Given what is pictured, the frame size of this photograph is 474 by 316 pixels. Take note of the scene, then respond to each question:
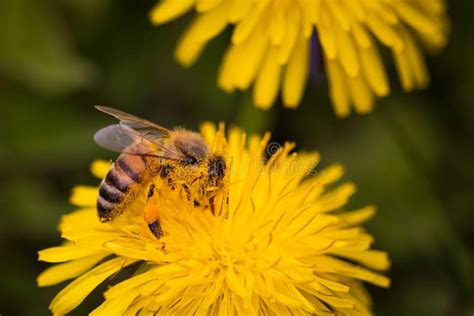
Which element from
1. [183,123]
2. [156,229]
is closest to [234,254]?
[156,229]

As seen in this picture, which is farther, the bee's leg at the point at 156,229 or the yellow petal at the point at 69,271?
the yellow petal at the point at 69,271

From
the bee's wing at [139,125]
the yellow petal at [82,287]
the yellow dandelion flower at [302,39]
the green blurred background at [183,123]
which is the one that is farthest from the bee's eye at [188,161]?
the green blurred background at [183,123]

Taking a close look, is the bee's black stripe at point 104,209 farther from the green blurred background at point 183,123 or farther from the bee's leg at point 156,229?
the green blurred background at point 183,123

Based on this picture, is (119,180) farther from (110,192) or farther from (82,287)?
(82,287)

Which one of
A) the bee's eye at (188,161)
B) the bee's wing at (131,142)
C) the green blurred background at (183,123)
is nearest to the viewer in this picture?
the bee's wing at (131,142)

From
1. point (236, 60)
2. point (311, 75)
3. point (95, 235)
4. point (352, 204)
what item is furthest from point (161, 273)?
point (352, 204)

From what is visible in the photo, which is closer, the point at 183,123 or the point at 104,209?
the point at 104,209

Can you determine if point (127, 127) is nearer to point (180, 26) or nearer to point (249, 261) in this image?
point (249, 261)
